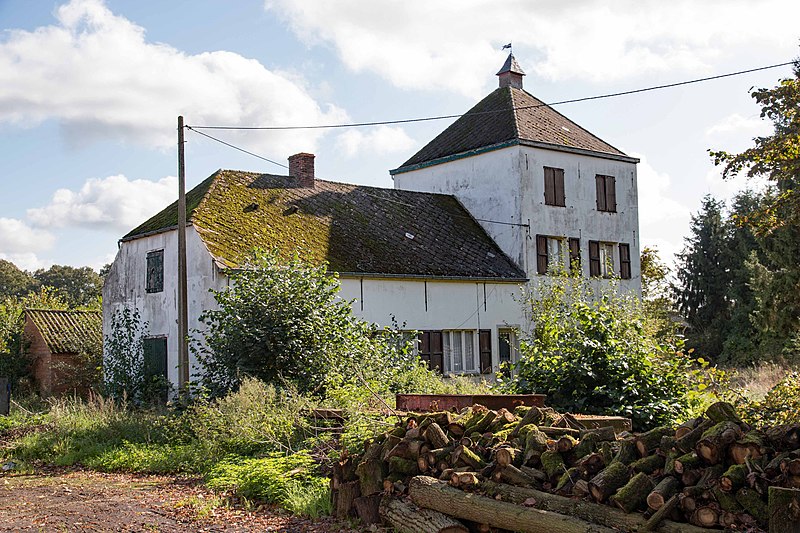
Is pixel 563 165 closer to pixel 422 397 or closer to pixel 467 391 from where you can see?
pixel 467 391

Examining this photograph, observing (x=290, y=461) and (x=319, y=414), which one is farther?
(x=319, y=414)

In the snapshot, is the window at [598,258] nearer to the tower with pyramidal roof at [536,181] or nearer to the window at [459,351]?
the tower with pyramidal roof at [536,181]

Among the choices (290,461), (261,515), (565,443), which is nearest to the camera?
(565,443)

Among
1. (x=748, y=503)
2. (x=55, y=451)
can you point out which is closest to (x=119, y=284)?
(x=55, y=451)

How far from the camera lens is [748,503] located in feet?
21.2

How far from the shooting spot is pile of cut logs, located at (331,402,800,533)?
6.60m

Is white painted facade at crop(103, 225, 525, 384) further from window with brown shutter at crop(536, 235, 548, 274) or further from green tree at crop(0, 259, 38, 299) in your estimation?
green tree at crop(0, 259, 38, 299)

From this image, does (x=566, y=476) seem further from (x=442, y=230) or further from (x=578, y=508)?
(x=442, y=230)

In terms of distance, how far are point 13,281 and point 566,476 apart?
241 ft

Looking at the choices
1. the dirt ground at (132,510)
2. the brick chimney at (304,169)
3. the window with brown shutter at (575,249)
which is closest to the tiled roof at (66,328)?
the brick chimney at (304,169)

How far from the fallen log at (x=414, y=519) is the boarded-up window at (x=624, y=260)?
912 inches

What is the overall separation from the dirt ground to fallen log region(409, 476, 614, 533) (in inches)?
43.2

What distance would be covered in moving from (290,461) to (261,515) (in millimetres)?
1236

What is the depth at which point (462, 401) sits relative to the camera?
38.1ft
